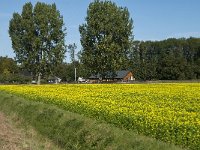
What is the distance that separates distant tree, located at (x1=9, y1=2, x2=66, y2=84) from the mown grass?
56.7 metres

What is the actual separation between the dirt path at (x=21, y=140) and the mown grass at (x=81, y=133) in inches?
18.4

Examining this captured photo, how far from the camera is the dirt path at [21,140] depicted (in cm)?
1311

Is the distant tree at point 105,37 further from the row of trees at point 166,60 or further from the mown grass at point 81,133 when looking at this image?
the mown grass at point 81,133

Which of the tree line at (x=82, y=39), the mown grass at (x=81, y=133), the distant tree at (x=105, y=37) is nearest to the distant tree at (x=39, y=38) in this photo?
the tree line at (x=82, y=39)

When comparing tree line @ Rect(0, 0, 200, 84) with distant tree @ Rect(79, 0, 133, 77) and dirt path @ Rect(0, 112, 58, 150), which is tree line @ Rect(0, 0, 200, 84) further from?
dirt path @ Rect(0, 112, 58, 150)

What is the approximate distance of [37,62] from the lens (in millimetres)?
79250

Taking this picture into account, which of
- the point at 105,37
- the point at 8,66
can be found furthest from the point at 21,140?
the point at 8,66

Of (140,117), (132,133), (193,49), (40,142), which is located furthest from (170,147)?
(193,49)

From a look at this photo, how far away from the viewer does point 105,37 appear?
75.6m

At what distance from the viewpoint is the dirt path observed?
43.0 feet

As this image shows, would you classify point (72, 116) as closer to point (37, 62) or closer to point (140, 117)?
point (140, 117)

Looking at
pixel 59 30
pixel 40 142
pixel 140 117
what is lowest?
pixel 40 142

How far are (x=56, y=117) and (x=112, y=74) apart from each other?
59.7 meters

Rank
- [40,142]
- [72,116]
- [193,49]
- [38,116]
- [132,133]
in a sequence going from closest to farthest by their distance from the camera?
[132,133]
[40,142]
[72,116]
[38,116]
[193,49]
